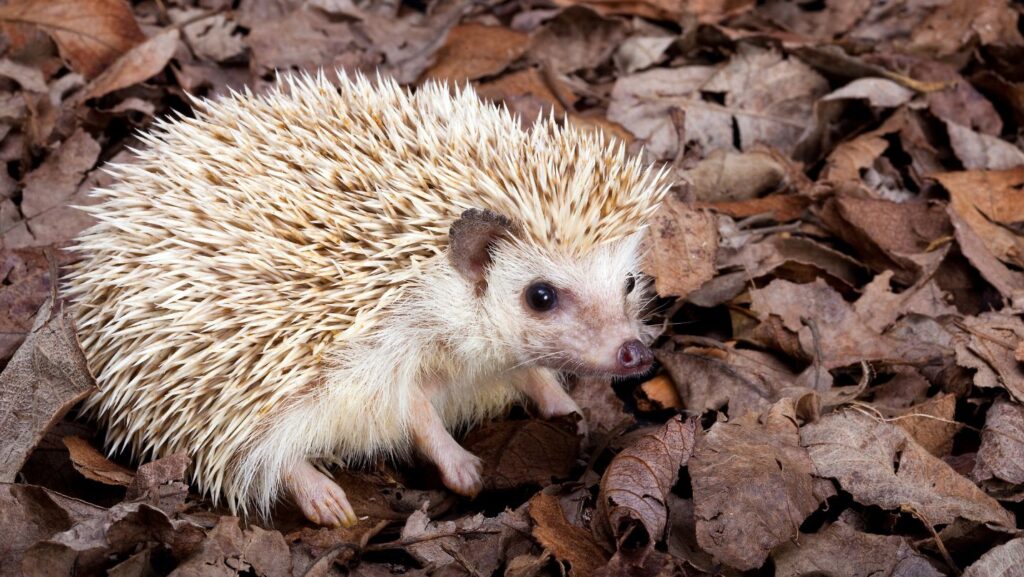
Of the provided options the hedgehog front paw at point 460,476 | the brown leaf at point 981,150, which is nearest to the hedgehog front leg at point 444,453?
the hedgehog front paw at point 460,476

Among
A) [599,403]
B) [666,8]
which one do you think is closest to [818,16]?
[666,8]

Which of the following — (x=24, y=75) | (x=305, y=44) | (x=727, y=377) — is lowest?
(x=727, y=377)

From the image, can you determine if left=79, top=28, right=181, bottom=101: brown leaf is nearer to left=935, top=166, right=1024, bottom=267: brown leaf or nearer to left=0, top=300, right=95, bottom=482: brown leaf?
left=0, top=300, right=95, bottom=482: brown leaf

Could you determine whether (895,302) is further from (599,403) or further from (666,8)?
(666,8)

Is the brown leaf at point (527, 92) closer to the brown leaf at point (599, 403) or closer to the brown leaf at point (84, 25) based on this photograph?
the brown leaf at point (599, 403)

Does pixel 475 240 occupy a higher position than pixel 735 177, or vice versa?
pixel 475 240

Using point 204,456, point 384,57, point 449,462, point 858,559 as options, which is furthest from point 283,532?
point 384,57
